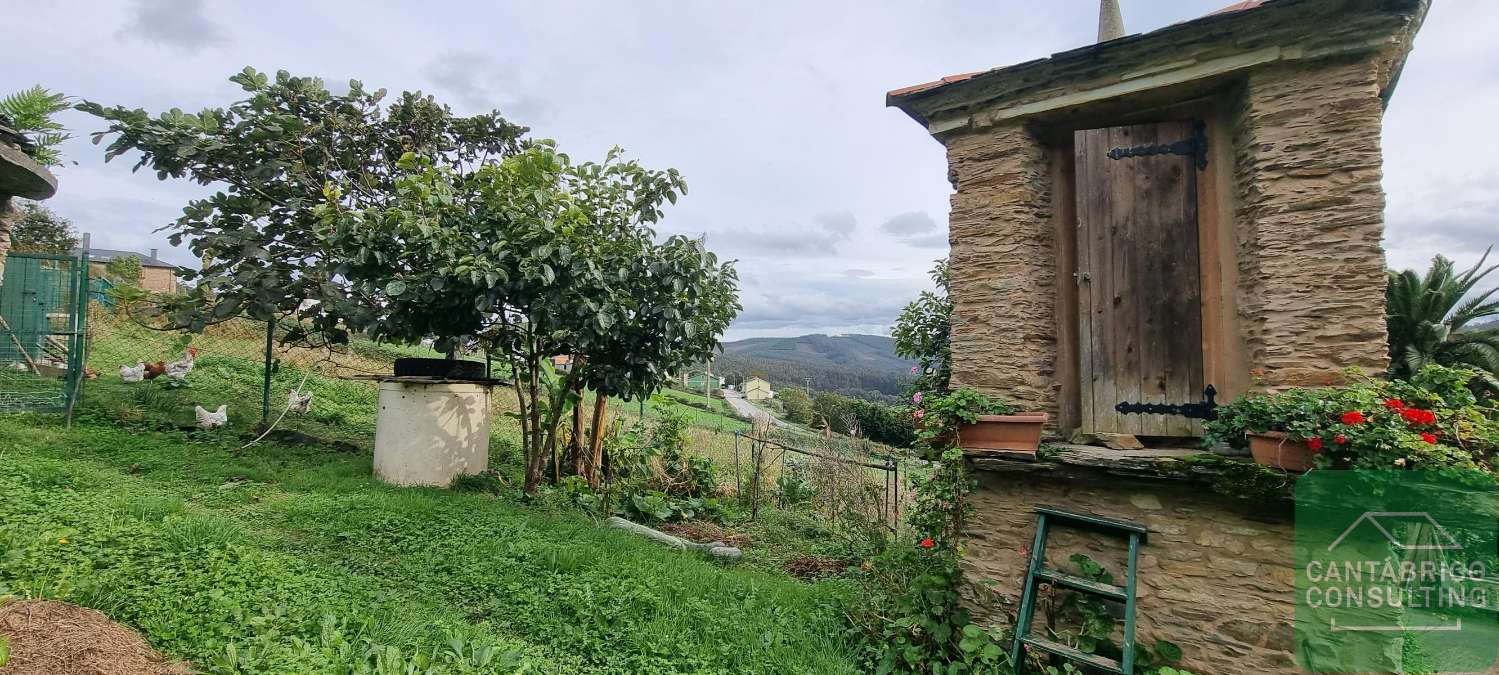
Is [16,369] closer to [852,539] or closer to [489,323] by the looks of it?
[489,323]

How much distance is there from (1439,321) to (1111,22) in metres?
12.4

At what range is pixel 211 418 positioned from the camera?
809 centimetres

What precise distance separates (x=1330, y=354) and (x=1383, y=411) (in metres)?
0.48

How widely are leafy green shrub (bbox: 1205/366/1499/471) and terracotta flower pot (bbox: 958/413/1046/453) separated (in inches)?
39.0

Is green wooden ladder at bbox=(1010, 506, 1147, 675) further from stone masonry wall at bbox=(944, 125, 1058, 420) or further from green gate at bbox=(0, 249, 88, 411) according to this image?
green gate at bbox=(0, 249, 88, 411)

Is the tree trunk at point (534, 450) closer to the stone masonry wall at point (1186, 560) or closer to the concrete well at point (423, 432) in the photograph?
the concrete well at point (423, 432)

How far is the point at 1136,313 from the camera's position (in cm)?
411

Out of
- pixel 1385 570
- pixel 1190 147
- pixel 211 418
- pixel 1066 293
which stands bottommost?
pixel 1385 570

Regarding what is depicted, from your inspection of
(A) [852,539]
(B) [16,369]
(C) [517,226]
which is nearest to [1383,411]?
(A) [852,539]

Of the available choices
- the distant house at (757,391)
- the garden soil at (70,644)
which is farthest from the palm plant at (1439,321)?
the distant house at (757,391)

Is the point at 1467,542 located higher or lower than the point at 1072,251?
lower

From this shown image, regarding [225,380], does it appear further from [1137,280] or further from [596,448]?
[1137,280]

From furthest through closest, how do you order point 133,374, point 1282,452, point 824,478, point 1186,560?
1. point 133,374
2. point 824,478
3. point 1186,560
4. point 1282,452

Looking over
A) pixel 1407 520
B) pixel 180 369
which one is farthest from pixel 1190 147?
pixel 180 369
